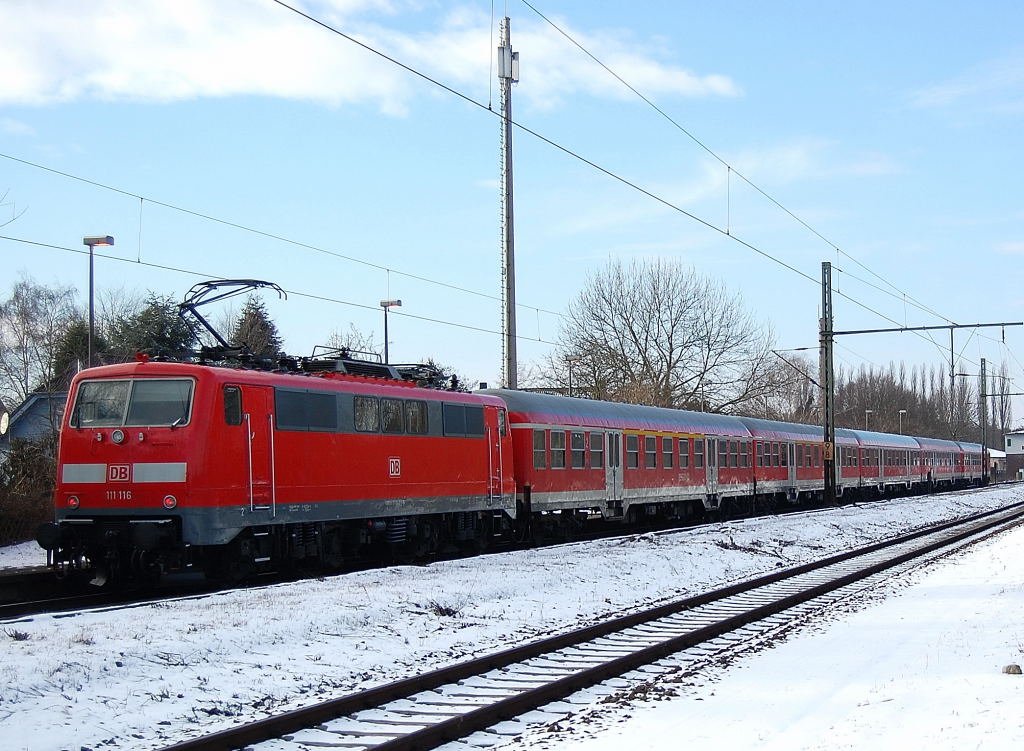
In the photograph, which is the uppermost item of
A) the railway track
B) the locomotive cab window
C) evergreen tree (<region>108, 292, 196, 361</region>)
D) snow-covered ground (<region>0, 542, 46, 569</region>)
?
evergreen tree (<region>108, 292, 196, 361</region>)

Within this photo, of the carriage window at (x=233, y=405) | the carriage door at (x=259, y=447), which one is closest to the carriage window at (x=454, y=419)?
the carriage door at (x=259, y=447)

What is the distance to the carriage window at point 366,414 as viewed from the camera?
62.2 feet

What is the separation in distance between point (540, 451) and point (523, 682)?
1628cm

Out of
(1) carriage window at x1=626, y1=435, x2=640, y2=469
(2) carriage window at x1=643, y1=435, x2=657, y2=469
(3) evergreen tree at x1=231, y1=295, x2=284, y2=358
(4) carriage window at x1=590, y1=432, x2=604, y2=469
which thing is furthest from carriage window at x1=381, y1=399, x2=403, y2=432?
(3) evergreen tree at x1=231, y1=295, x2=284, y2=358

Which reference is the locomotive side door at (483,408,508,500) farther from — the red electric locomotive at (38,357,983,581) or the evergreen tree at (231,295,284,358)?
the evergreen tree at (231,295,284,358)

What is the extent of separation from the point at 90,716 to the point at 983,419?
3114 inches

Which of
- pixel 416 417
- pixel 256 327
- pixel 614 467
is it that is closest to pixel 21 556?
pixel 416 417

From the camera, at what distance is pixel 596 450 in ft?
94.5

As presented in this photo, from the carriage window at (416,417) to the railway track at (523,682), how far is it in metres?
6.67

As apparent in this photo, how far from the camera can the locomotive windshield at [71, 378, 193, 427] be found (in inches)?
626

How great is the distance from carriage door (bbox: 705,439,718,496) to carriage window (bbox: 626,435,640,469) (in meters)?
5.58

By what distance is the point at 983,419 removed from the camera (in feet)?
260

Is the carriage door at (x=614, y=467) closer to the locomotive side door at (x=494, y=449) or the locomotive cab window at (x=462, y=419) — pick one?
the locomotive side door at (x=494, y=449)

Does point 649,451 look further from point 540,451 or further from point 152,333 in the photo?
point 152,333
